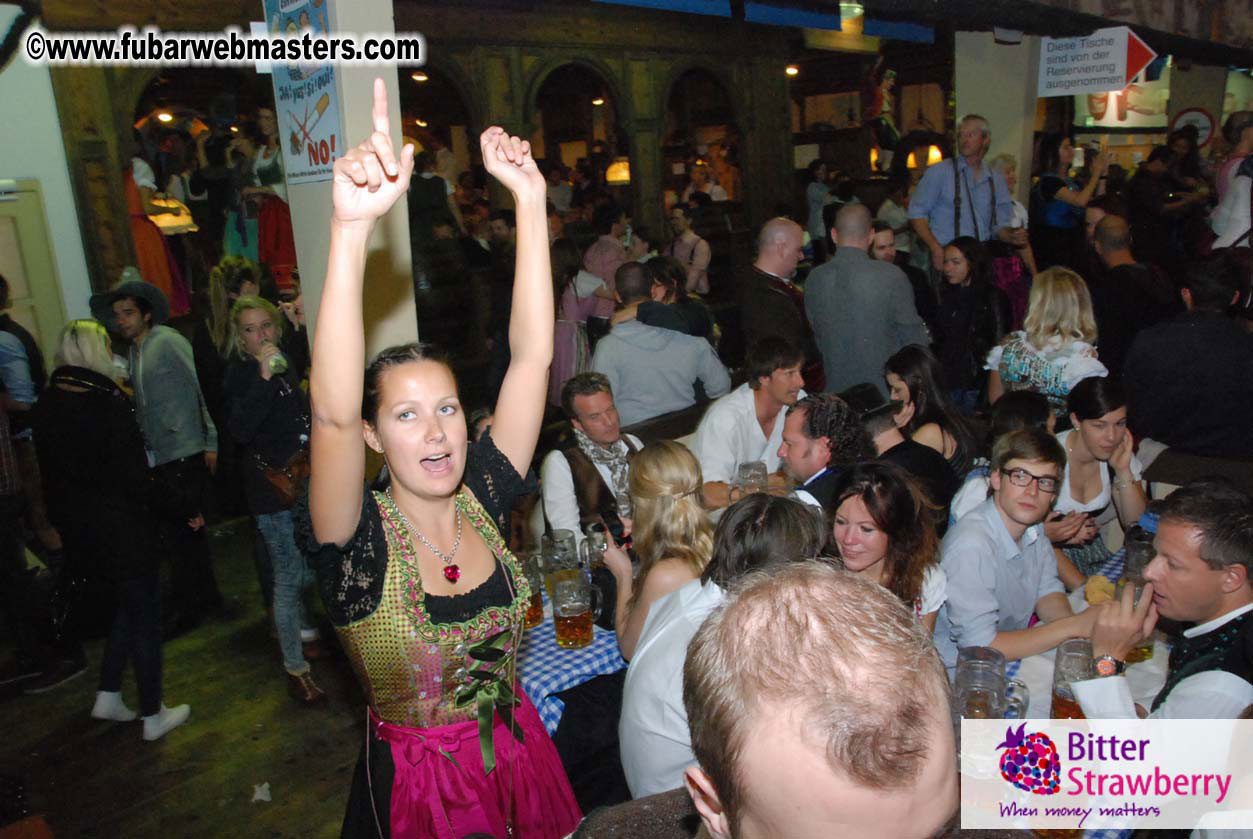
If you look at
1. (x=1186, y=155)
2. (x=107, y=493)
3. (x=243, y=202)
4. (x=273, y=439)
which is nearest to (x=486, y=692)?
(x=273, y=439)

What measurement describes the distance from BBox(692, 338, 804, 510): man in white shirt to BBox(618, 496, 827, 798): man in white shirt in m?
1.79

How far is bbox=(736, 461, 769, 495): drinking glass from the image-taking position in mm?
3514

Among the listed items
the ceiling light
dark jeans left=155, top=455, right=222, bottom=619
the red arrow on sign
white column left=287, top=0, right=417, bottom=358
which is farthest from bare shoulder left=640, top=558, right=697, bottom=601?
the ceiling light

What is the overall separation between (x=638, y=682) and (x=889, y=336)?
344 cm

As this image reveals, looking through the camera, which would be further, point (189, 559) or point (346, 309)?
point (189, 559)

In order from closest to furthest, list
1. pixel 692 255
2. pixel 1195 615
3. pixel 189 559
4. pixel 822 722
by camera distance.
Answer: pixel 822 722
pixel 1195 615
pixel 189 559
pixel 692 255

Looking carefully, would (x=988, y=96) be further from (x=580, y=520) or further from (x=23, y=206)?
(x=23, y=206)

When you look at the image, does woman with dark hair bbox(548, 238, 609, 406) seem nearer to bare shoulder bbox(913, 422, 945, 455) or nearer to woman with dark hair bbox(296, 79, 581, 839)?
bare shoulder bbox(913, 422, 945, 455)

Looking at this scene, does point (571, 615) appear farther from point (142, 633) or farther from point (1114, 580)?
point (142, 633)

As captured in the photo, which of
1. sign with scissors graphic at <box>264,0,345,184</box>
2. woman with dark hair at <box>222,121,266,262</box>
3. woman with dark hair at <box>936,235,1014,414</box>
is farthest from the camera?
woman with dark hair at <box>222,121,266,262</box>

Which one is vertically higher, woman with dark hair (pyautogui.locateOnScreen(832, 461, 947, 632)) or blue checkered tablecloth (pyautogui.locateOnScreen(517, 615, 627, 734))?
woman with dark hair (pyautogui.locateOnScreen(832, 461, 947, 632))

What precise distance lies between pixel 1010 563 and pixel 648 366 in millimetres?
2307

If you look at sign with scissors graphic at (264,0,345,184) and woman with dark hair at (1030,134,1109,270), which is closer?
sign with scissors graphic at (264,0,345,184)

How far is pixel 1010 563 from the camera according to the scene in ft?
9.09
